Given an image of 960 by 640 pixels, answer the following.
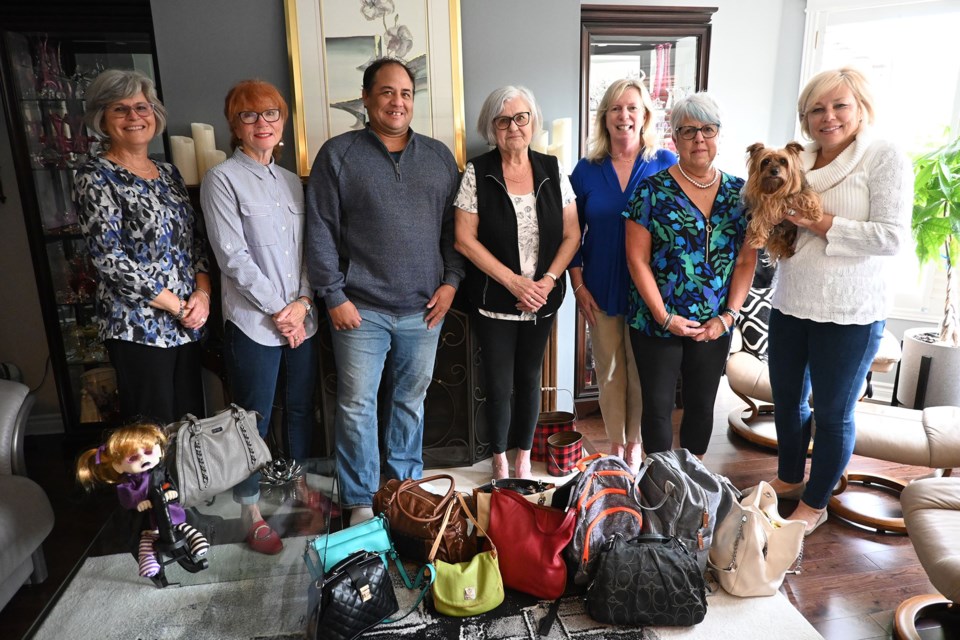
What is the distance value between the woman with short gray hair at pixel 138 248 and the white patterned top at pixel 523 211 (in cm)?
87

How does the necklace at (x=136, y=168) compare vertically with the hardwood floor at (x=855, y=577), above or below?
above

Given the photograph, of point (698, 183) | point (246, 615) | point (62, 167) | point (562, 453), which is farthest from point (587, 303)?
point (62, 167)

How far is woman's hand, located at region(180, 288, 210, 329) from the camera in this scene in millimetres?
1852

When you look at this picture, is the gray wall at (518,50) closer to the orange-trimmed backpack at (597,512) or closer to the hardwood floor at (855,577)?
the orange-trimmed backpack at (597,512)

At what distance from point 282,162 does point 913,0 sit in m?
3.15

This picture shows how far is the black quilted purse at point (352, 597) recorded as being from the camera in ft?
5.05

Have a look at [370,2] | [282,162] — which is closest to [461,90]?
[370,2]

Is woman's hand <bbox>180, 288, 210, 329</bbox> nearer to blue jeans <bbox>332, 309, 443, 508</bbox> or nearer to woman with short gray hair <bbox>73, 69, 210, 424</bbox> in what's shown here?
woman with short gray hair <bbox>73, 69, 210, 424</bbox>

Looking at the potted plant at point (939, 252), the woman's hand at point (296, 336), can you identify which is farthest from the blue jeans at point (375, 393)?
the potted plant at point (939, 252)

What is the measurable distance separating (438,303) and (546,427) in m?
0.80

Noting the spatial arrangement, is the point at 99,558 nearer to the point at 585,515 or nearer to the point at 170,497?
the point at 170,497

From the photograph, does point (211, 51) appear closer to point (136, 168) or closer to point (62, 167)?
point (136, 168)

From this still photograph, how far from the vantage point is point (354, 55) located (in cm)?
227

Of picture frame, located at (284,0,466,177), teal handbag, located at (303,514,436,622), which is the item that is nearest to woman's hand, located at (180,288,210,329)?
picture frame, located at (284,0,466,177)
